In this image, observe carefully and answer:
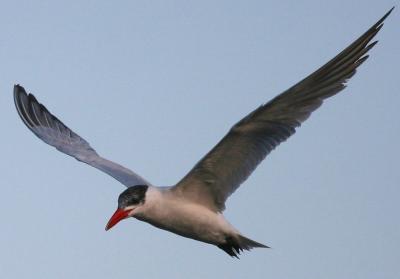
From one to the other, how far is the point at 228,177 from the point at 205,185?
329 mm

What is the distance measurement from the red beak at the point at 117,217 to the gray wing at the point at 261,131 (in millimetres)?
802

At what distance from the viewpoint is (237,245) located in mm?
13336

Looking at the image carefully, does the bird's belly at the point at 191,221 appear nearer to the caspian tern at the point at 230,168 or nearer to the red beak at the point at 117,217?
the caspian tern at the point at 230,168

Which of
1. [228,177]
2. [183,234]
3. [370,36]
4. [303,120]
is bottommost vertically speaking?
[183,234]

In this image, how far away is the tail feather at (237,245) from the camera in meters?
13.3

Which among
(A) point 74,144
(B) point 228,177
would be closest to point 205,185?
(B) point 228,177

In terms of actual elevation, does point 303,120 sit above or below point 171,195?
above

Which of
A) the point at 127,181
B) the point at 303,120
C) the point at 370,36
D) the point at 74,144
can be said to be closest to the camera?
the point at 370,36

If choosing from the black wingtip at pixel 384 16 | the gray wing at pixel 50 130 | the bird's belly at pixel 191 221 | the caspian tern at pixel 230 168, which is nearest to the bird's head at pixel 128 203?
the caspian tern at pixel 230 168

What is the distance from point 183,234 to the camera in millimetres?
12828

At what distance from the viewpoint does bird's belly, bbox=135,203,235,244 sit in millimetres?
12547

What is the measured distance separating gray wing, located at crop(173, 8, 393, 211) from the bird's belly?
0.19 meters

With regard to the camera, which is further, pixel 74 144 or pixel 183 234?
pixel 74 144

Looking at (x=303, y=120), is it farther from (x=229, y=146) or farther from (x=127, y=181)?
(x=127, y=181)
